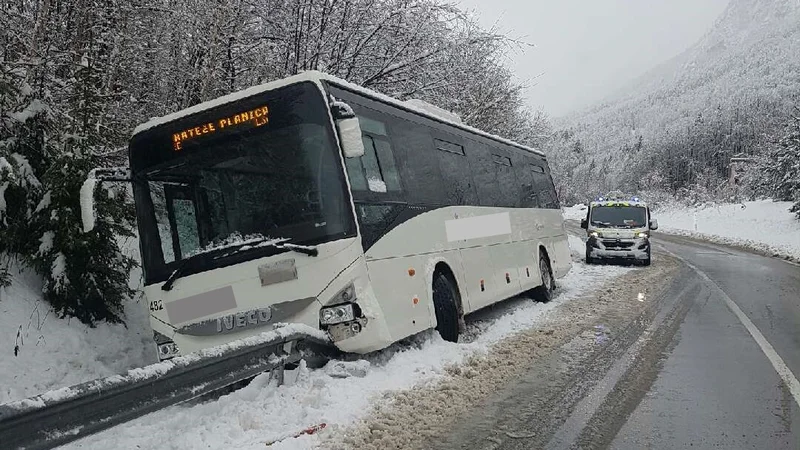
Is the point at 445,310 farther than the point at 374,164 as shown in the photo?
Yes

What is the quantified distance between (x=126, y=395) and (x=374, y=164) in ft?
11.4

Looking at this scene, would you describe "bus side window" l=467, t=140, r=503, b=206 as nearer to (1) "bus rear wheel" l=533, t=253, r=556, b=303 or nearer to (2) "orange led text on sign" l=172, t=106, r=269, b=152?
(1) "bus rear wheel" l=533, t=253, r=556, b=303

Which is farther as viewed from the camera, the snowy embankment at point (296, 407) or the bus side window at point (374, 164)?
the bus side window at point (374, 164)

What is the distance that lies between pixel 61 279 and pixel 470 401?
509 centimetres

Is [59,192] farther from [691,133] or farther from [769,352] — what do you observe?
[691,133]

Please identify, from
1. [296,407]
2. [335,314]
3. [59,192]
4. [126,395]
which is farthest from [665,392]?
[59,192]

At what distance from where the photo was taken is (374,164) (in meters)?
6.09

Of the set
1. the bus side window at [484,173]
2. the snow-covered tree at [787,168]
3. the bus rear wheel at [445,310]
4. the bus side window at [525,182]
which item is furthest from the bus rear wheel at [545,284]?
the snow-covered tree at [787,168]

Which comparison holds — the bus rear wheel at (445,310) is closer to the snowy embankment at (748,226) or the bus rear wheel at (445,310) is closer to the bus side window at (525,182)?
the bus side window at (525,182)

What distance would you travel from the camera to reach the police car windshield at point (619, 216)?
1861 cm

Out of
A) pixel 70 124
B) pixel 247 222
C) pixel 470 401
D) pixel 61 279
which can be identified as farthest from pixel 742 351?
pixel 70 124

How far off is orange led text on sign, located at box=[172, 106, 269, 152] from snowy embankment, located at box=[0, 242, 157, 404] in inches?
117

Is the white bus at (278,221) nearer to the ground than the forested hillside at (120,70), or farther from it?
nearer to the ground

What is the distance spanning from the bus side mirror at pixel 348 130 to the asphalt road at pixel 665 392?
245 centimetres
